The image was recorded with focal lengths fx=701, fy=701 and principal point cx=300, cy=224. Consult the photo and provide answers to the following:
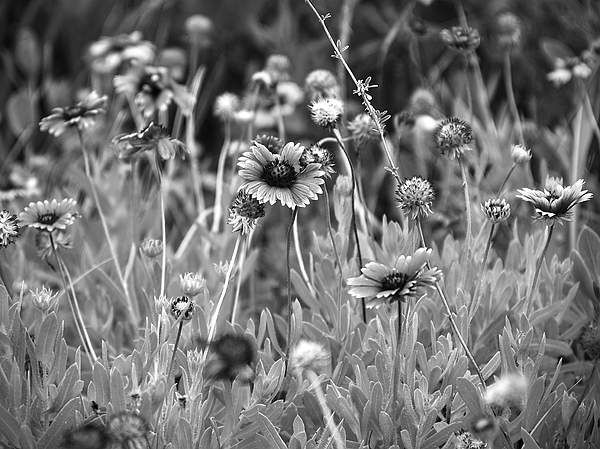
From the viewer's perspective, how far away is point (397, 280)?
2.68 ft

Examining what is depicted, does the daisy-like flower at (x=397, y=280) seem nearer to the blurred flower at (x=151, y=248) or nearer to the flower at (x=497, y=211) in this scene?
the flower at (x=497, y=211)

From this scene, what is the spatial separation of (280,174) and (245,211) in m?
0.07

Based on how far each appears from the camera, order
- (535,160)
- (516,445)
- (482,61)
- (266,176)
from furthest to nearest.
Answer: (482,61) < (535,160) < (516,445) < (266,176)

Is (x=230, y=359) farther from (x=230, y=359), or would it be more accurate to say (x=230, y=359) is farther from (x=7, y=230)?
(x=7, y=230)

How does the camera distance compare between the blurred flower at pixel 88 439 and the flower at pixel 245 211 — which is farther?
the flower at pixel 245 211

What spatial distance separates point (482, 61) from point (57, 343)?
78.7 inches

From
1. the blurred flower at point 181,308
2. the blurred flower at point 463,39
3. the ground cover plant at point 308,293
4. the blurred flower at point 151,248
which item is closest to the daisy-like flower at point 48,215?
the ground cover plant at point 308,293

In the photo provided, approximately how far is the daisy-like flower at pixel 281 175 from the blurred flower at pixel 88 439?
0.34 metres

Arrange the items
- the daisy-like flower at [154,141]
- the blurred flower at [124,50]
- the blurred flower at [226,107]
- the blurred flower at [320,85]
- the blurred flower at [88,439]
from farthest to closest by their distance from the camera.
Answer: the blurred flower at [124,50] < the blurred flower at [226,107] < the blurred flower at [320,85] < the daisy-like flower at [154,141] < the blurred flower at [88,439]

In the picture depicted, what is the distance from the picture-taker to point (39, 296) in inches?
37.8

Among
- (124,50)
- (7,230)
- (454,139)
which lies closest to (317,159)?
(454,139)

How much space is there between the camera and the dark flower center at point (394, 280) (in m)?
0.81

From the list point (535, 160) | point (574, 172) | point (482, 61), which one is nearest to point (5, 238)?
point (574, 172)

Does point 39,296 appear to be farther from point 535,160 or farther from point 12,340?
point 535,160
